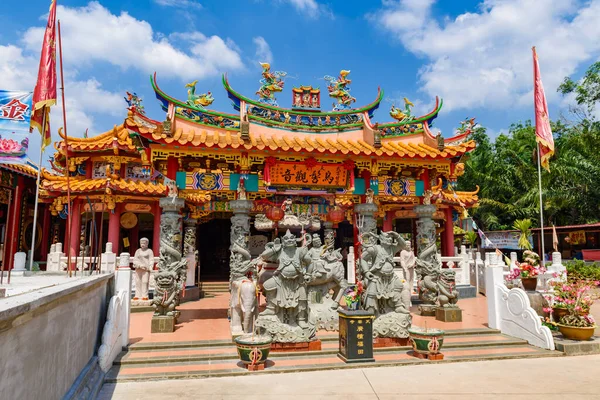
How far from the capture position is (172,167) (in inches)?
408

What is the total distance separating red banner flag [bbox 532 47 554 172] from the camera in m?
11.5

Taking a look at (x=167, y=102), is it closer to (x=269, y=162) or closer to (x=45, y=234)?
(x=269, y=162)

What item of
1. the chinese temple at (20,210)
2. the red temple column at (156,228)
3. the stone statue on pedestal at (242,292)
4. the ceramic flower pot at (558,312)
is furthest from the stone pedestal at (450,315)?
the chinese temple at (20,210)

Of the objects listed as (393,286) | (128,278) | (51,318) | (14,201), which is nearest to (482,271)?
(393,286)

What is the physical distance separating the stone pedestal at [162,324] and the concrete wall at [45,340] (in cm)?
326

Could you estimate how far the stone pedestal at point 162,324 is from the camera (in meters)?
8.97

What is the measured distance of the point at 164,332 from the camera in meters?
8.97

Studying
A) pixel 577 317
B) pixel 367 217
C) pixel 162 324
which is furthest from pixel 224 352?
pixel 577 317

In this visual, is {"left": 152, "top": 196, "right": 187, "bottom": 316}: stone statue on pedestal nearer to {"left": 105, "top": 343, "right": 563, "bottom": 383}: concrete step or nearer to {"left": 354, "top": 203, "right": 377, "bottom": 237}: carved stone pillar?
{"left": 105, "top": 343, "right": 563, "bottom": 383}: concrete step

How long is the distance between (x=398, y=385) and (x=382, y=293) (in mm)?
2491

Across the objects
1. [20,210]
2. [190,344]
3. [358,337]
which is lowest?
[190,344]

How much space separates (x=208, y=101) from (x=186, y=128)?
1.31 m

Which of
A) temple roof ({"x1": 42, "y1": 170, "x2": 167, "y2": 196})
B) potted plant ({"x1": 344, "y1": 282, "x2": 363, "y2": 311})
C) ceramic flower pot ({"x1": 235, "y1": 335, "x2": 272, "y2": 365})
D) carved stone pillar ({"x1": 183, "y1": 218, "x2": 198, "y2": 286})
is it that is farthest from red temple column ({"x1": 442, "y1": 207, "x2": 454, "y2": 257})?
ceramic flower pot ({"x1": 235, "y1": 335, "x2": 272, "y2": 365})

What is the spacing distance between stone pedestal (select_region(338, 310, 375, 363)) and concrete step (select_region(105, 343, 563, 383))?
146 millimetres
